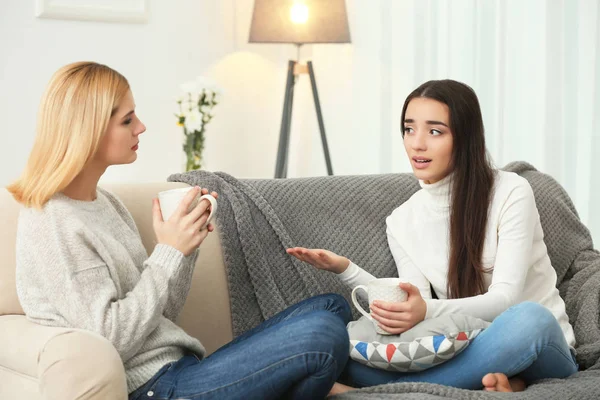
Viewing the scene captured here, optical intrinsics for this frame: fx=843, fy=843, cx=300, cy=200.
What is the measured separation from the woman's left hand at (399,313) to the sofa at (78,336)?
431 mm

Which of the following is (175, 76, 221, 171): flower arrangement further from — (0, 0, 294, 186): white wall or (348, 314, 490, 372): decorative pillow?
(348, 314, 490, 372): decorative pillow

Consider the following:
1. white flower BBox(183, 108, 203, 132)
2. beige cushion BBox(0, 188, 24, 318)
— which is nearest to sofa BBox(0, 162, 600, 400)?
beige cushion BBox(0, 188, 24, 318)

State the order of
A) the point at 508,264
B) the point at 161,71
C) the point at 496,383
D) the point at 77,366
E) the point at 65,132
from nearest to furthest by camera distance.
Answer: the point at 77,366 → the point at 65,132 → the point at 496,383 → the point at 508,264 → the point at 161,71

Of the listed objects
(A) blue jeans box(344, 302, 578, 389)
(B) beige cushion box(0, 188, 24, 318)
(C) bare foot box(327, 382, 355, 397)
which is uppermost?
(B) beige cushion box(0, 188, 24, 318)

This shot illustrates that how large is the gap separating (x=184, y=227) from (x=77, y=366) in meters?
0.36

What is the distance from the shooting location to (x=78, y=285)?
4.87ft

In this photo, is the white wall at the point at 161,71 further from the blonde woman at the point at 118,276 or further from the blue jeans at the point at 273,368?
the blue jeans at the point at 273,368

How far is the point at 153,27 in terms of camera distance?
378 cm

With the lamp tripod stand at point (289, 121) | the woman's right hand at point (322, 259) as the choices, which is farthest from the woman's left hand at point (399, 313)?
the lamp tripod stand at point (289, 121)

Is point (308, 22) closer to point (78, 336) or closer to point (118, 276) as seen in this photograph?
point (118, 276)

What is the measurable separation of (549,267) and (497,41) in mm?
1321

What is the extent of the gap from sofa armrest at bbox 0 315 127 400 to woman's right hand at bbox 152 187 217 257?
0.86ft

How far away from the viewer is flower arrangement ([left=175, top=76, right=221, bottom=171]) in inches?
138

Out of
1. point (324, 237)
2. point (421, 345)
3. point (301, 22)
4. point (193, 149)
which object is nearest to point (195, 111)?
point (193, 149)
